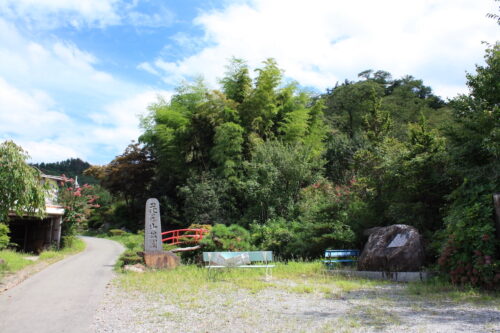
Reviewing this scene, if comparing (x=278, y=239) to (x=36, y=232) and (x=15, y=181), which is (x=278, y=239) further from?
(x=36, y=232)

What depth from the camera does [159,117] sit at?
1861cm

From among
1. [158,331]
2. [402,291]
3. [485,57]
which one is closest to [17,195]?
[158,331]

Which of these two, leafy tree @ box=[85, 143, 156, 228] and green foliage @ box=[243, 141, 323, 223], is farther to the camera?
leafy tree @ box=[85, 143, 156, 228]

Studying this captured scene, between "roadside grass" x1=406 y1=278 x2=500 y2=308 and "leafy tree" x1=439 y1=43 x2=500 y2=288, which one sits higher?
"leafy tree" x1=439 y1=43 x2=500 y2=288

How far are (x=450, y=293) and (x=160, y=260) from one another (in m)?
6.68

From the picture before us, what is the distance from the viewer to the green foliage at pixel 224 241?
35.6 ft

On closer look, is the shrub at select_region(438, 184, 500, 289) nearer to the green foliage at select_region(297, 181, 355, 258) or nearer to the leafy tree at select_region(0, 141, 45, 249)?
the green foliage at select_region(297, 181, 355, 258)

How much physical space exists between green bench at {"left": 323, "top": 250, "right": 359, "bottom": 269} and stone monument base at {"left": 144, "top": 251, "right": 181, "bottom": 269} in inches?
153

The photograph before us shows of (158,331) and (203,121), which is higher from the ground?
(203,121)

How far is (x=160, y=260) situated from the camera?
10.0 m

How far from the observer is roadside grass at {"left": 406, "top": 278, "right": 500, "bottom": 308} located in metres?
5.57

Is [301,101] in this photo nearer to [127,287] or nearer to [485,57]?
[485,57]

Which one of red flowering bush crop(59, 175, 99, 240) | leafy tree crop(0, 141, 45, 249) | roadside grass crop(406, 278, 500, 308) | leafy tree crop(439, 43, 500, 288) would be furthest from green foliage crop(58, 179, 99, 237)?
leafy tree crop(439, 43, 500, 288)

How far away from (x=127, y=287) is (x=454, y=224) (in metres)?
5.92
